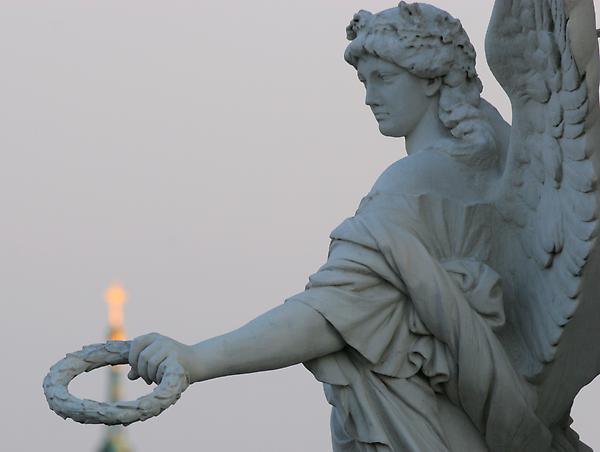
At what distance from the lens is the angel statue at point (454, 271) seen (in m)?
11.1

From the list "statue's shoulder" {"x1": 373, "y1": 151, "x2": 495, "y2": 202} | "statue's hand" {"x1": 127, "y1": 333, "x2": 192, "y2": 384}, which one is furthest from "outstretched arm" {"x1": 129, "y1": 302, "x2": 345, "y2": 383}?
"statue's shoulder" {"x1": 373, "y1": 151, "x2": 495, "y2": 202}

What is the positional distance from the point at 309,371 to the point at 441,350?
2.00 feet

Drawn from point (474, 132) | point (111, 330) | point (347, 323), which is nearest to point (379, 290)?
point (347, 323)

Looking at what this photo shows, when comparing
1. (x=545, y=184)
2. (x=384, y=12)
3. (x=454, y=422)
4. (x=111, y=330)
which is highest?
(x=111, y=330)

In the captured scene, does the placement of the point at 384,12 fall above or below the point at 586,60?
above

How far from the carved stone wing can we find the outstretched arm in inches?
37.5

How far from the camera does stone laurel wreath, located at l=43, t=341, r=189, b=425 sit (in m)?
10.7

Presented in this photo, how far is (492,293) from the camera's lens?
11.5 metres

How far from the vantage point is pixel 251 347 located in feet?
36.5

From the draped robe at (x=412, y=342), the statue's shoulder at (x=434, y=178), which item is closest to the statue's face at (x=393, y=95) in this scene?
the statue's shoulder at (x=434, y=178)

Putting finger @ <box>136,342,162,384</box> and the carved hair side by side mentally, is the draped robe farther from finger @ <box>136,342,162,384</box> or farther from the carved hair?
finger @ <box>136,342,162,384</box>

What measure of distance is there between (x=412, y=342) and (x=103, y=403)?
153cm

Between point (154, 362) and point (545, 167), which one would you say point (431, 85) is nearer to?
point (545, 167)

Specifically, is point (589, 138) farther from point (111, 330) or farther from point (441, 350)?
point (111, 330)
